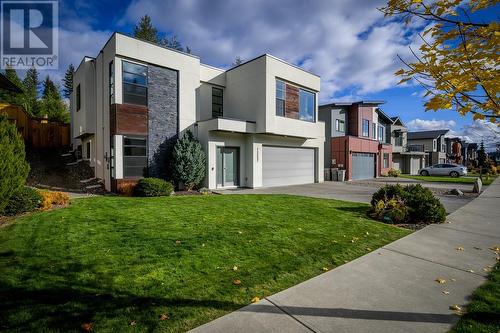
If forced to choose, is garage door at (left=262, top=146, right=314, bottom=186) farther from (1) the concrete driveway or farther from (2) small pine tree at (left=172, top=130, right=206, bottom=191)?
(2) small pine tree at (left=172, top=130, right=206, bottom=191)

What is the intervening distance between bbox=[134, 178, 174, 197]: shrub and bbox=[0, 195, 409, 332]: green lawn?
3.62 meters

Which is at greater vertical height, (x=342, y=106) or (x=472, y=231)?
(x=342, y=106)

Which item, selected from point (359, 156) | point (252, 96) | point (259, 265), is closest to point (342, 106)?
point (359, 156)

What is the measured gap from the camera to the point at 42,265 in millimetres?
4027

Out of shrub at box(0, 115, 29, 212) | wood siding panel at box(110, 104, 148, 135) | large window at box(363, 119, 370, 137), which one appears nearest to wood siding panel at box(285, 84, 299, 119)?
wood siding panel at box(110, 104, 148, 135)

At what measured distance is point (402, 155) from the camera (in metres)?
37.6

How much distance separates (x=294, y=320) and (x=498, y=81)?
3.25 metres

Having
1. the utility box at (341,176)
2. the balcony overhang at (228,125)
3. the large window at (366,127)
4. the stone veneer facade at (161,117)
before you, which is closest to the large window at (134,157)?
the stone veneer facade at (161,117)

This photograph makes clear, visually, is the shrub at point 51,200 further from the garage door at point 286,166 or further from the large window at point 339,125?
the large window at point 339,125

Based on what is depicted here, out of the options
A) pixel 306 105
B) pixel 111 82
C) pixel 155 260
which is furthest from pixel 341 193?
pixel 111 82

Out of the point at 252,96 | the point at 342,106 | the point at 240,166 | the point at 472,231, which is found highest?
the point at 342,106

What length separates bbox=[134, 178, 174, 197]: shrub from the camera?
461 inches

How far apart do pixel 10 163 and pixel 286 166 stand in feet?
46.8

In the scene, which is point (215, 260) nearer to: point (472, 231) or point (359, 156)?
point (472, 231)
